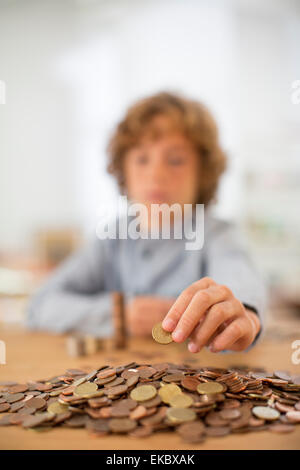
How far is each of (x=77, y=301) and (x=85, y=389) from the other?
1.27 feet

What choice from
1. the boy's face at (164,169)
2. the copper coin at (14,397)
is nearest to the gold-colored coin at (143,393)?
the copper coin at (14,397)

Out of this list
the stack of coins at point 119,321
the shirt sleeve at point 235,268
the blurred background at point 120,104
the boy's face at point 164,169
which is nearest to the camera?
the shirt sleeve at point 235,268

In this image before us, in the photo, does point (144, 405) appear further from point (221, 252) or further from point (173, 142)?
point (173, 142)

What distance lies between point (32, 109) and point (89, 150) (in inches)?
16.0

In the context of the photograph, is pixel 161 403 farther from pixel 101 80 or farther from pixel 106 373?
pixel 101 80

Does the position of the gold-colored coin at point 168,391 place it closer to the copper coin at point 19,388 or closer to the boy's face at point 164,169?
the copper coin at point 19,388

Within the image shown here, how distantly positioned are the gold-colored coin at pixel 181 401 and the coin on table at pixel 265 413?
0.19 feet

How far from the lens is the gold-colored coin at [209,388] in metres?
0.34

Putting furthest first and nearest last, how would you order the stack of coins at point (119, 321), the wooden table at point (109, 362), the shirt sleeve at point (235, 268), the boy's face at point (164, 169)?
the boy's face at point (164, 169) → the stack of coins at point (119, 321) → the shirt sleeve at point (235, 268) → the wooden table at point (109, 362)

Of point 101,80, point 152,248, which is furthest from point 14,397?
point 101,80

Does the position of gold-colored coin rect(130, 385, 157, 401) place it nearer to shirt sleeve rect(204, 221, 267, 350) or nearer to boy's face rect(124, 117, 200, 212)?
shirt sleeve rect(204, 221, 267, 350)

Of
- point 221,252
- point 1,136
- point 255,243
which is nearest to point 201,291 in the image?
point 221,252

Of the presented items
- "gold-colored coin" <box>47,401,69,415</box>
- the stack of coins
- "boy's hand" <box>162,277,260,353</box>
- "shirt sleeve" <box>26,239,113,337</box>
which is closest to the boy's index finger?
"boy's hand" <box>162,277,260,353</box>

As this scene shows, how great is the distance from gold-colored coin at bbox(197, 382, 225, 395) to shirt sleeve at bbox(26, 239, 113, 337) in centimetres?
34
